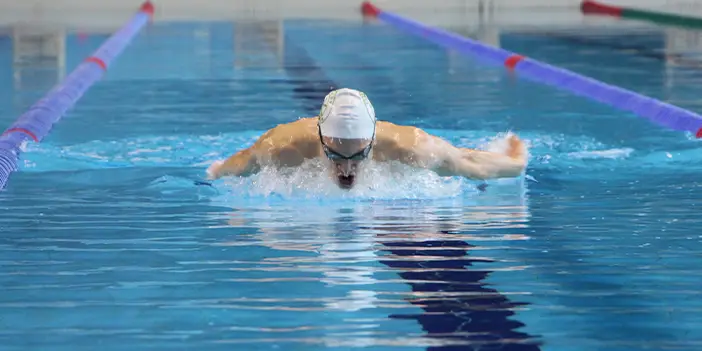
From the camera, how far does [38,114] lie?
20.3 ft

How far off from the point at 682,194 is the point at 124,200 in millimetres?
1828

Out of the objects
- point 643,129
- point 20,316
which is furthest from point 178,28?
point 20,316

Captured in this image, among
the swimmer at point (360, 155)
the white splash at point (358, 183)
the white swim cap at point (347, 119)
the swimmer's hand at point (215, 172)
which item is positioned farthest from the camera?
the swimmer's hand at point (215, 172)

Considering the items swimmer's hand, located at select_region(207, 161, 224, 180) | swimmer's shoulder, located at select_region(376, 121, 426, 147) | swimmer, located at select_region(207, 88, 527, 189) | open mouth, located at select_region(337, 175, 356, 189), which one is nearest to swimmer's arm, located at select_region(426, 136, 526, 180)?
swimmer, located at select_region(207, 88, 527, 189)

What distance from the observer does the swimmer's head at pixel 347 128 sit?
3736 mm

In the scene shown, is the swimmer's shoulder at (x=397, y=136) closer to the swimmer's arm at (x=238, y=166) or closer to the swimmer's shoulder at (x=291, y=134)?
the swimmer's shoulder at (x=291, y=134)

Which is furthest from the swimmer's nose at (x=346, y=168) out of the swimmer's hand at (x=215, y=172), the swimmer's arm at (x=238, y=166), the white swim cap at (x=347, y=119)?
the swimmer's hand at (x=215, y=172)

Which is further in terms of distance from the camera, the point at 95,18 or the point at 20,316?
the point at 95,18

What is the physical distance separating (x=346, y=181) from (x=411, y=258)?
0.94 metres

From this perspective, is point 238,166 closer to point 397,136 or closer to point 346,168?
point 346,168

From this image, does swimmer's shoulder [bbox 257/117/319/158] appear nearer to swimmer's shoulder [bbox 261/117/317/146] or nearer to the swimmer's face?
swimmer's shoulder [bbox 261/117/317/146]

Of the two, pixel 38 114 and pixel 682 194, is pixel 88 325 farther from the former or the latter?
pixel 38 114

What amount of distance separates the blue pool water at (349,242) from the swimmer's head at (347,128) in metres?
0.18

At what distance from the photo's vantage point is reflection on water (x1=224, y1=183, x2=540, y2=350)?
7.98 ft
